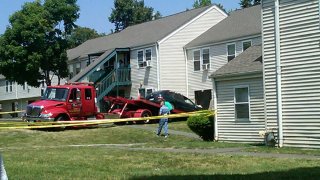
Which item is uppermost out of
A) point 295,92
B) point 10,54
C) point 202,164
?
point 10,54

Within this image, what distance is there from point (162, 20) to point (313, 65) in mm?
29814

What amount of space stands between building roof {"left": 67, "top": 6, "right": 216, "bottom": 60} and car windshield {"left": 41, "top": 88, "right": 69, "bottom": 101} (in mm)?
12401

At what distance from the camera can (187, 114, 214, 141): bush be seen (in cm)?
2261

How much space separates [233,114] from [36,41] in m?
29.2

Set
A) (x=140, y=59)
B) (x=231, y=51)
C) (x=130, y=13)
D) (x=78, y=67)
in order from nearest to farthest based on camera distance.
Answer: (x=231, y=51)
(x=140, y=59)
(x=78, y=67)
(x=130, y=13)

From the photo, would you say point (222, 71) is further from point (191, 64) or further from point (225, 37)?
point (191, 64)

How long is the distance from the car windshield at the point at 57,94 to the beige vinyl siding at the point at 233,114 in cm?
984

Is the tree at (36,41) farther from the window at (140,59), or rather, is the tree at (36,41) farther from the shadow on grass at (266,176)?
the shadow on grass at (266,176)

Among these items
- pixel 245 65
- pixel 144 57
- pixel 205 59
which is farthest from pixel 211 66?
pixel 245 65

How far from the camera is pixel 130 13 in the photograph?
3632 inches

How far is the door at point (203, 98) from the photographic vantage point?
3906 cm

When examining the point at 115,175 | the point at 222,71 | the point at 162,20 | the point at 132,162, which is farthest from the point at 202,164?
the point at 162,20

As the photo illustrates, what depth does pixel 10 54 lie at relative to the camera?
4703cm

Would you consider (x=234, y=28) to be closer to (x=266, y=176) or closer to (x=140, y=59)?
(x=140, y=59)
